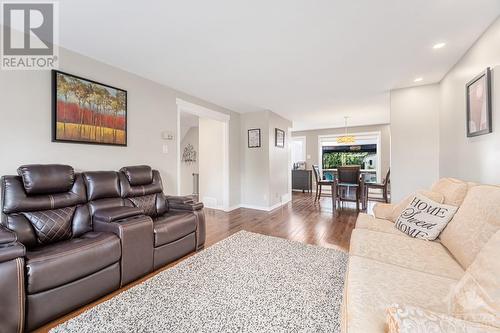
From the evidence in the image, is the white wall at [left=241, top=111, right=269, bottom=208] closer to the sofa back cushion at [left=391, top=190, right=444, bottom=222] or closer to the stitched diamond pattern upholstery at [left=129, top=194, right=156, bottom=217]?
the stitched diamond pattern upholstery at [left=129, top=194, right=156, bottom=217]

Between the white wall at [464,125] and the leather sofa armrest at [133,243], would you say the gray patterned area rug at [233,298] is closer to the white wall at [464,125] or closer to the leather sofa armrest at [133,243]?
the leather sofa armrest at [133,243]

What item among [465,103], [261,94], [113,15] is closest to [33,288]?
[113,15]

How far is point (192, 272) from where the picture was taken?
2.10m

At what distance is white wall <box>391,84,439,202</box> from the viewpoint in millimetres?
3346

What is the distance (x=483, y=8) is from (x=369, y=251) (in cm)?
215

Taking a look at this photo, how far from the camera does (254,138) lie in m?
5.11

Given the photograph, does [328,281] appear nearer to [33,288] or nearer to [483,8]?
[33,288]

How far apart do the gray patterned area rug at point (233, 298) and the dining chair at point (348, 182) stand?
2.62m

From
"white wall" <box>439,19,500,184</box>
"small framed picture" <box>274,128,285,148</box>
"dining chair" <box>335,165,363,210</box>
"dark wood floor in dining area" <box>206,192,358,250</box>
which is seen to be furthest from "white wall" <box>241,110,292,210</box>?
"white wall" <box>439,19,500,184</box>

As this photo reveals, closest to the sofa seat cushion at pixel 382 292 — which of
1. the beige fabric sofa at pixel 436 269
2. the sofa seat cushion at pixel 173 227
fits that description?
the beige fabric sofa at pixel 436 269

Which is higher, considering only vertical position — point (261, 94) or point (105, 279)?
point (261, 94)

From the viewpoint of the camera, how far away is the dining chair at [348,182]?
15.4 feet

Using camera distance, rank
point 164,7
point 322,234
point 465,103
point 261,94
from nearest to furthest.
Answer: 1. point 164,7
2. point 465,103
3. point 322,234
4. point 261,94

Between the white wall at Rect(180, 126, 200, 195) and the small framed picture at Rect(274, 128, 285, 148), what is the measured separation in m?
2.69
